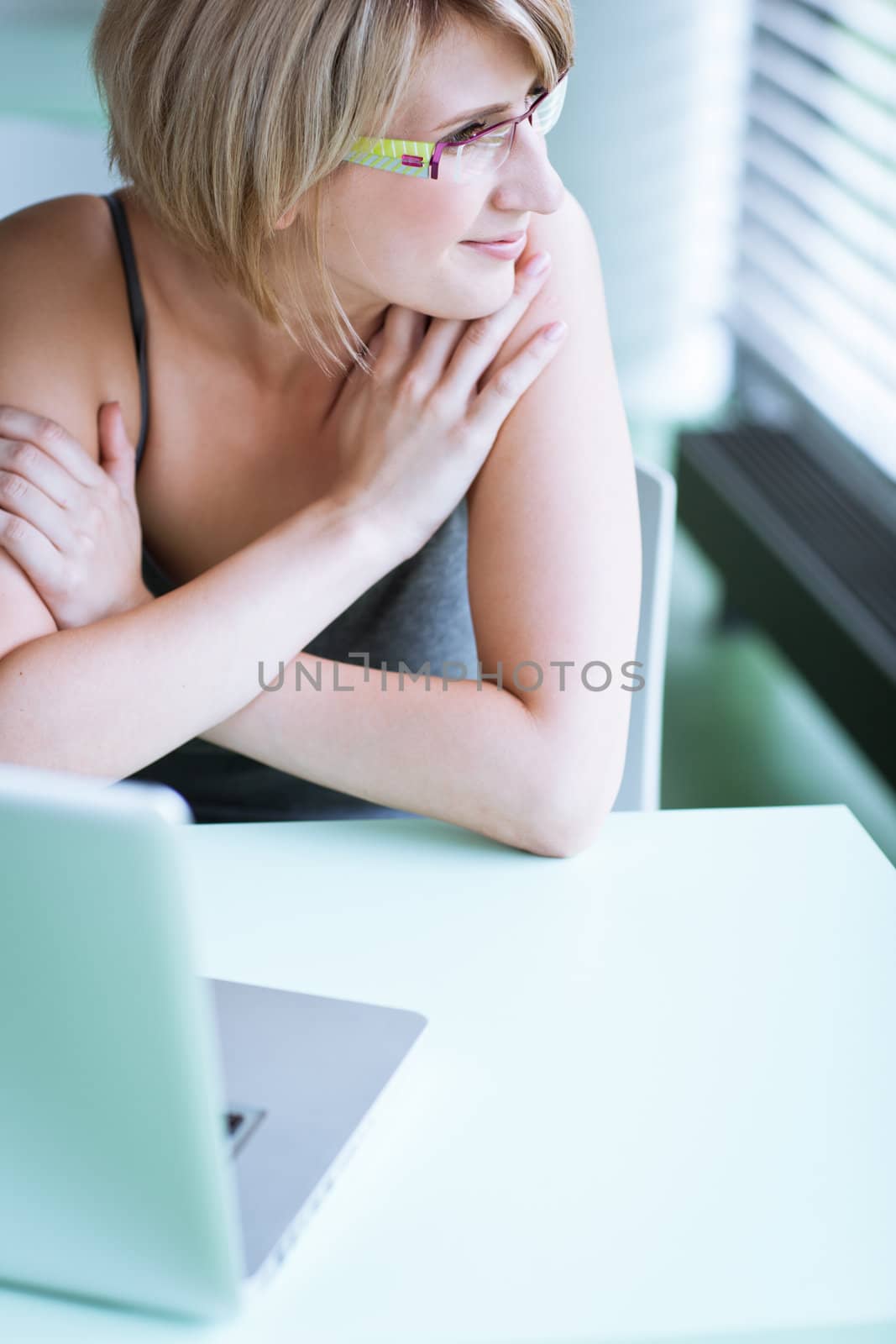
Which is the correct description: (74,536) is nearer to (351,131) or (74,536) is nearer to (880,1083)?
(351,131)

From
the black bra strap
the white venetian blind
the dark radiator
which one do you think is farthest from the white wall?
the black bra strap

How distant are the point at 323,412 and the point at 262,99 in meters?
0.29

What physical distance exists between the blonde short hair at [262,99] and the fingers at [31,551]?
0.81ft

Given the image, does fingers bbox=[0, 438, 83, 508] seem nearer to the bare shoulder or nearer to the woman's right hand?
the bare shoulder

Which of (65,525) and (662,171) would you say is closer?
(65,525)

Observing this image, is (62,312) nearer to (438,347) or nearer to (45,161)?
(438,347)

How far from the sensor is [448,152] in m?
0.95

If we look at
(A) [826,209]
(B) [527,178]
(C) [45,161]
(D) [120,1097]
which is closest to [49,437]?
(B) [527,178]

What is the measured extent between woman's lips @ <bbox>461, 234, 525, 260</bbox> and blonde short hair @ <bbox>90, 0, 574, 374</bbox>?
11 centimetres

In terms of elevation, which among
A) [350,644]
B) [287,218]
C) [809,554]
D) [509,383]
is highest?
[287,218]

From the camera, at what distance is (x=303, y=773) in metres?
0.99

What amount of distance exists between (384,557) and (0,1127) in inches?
22.9

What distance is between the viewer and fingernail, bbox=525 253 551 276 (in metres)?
1.08

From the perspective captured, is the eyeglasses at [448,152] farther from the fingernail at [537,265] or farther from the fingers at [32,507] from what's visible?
the fingers at [32,507]
